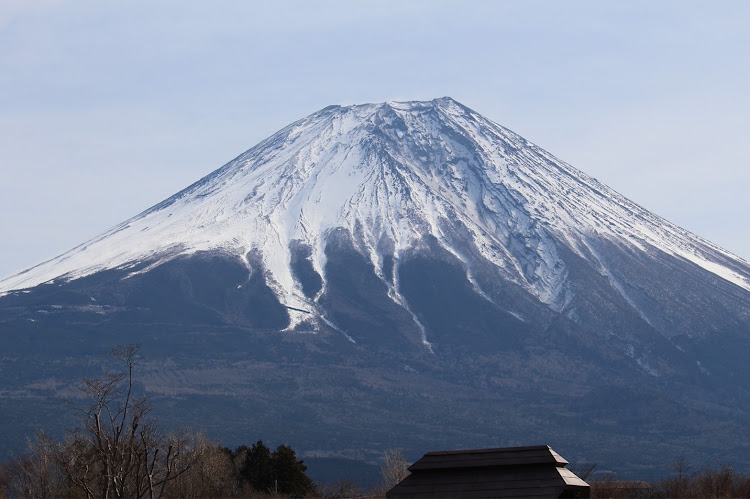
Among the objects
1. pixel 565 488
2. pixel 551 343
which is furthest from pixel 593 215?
pixel 565 488

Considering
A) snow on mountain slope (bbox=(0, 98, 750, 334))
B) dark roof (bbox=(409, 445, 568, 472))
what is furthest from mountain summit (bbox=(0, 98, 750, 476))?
dark roof (bbox=(409, 445, 568, 472))

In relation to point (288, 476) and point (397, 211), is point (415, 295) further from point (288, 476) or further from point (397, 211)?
point (288, 476)

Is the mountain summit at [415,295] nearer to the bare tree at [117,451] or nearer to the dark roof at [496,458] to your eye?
the bare tree at [117,451]

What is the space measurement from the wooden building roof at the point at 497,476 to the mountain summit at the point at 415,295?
267 feet

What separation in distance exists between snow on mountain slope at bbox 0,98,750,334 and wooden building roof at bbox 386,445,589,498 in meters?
117

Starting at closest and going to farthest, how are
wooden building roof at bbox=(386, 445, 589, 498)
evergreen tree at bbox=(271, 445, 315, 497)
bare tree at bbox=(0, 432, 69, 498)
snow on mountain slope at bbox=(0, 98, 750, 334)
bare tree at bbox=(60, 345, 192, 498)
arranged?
1. wooden building roof at bbox=(386, 445, 589, 498)
2. bare tree at bbox=(60, 345, 192, 498)
3. bare tree at bbox=(0, 432, 69, 498)
4. evergreen tree at bbox=(271, 445, 315, 497)
5. snow on mountain slope at bbox=(0, 98, 750, 334)

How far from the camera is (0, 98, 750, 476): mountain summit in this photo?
125250 mm

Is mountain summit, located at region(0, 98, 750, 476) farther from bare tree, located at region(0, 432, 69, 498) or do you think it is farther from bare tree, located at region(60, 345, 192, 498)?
bare tree, located at region(60, 345, 192, 498)

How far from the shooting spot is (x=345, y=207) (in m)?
169

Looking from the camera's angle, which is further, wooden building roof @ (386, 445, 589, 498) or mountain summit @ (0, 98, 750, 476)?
mountain summit @ (0, 98, 750, 476)

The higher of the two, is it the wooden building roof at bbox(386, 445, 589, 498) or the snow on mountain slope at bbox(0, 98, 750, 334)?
the snow on mountain slope at bbox(0, 98, 750, 334)

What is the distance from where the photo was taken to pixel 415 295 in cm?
15175

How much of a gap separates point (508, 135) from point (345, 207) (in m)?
41.8

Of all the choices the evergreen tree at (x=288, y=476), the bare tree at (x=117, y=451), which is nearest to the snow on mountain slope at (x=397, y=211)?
the evergreen tree at (x=288, y=476)
